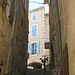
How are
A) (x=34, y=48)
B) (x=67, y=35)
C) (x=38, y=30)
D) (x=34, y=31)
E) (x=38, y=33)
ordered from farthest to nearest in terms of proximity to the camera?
1. (x=34, y=31)
2. (x=38, y=30)
3. (x=38, y=33)
4. (x=34, y=48)
5. (x=67, y=35)

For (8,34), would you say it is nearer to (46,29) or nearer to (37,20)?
(46,29)

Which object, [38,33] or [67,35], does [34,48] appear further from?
[67,35]

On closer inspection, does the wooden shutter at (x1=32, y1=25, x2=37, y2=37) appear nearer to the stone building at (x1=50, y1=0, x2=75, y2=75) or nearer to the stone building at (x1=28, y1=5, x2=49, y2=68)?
the stone building at (x1=28, y1=5, x2=49, y2=68)

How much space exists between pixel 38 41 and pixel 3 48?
54.1 feet

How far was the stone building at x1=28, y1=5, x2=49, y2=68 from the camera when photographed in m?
22.1

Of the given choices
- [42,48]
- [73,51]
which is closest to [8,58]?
[73,51]

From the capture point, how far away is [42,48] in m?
22.0

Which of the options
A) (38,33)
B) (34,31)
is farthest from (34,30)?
(38,33)

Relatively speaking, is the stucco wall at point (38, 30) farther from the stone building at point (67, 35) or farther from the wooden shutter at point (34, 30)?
the stone building at point (67, 35)

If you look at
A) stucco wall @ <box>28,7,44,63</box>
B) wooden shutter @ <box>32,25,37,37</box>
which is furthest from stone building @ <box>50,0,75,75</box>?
wooden shutter @ <box>32,25,37,37</box>

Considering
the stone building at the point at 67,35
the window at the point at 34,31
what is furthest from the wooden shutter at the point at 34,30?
the stone building at the point at 67,35

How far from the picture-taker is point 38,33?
23297 mm

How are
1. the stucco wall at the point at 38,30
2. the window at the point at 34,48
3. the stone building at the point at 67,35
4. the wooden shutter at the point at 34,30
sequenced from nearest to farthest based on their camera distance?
the stone building at the point at 67,35, the stucco wall at the point at 38,30, the window at the point at 34,48, the wooden shutter at the point at 34,30

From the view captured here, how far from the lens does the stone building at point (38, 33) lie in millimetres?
22062
